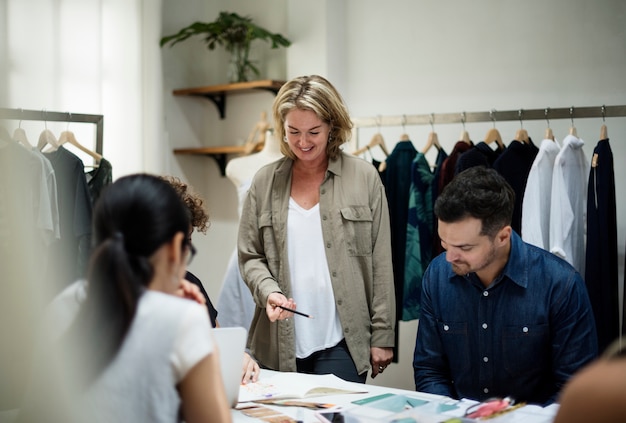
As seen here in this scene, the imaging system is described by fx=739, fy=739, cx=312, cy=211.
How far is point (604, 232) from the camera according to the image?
245cm

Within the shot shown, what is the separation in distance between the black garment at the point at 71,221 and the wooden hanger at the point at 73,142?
0.07 feet

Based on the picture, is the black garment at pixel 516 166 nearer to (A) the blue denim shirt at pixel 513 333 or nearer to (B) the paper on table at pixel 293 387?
(A) the blue denim shirt at pixel 513 333

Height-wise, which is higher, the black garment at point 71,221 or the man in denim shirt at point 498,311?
the black garment at point 71,221

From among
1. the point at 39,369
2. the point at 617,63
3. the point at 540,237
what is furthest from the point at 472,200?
the point at 617,63

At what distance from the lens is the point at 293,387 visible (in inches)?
68.7

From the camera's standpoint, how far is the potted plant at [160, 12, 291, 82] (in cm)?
344

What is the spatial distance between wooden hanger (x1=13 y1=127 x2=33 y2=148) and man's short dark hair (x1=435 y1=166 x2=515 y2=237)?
39.2 inches

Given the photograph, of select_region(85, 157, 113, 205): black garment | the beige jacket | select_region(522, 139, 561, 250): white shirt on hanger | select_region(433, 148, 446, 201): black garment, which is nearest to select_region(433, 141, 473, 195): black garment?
select_region(433, 148, 446, 201): black garment

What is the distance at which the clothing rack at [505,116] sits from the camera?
2.60 meters

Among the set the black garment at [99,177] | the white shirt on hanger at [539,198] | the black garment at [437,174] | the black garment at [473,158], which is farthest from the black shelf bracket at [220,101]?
the black garment at [99,177]

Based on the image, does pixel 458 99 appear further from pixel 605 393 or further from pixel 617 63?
pixel 605 393

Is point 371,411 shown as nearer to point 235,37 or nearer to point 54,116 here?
point 54,116

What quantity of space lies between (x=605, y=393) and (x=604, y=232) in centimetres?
169

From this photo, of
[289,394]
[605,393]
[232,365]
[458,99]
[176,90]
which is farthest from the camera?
[176,90]
